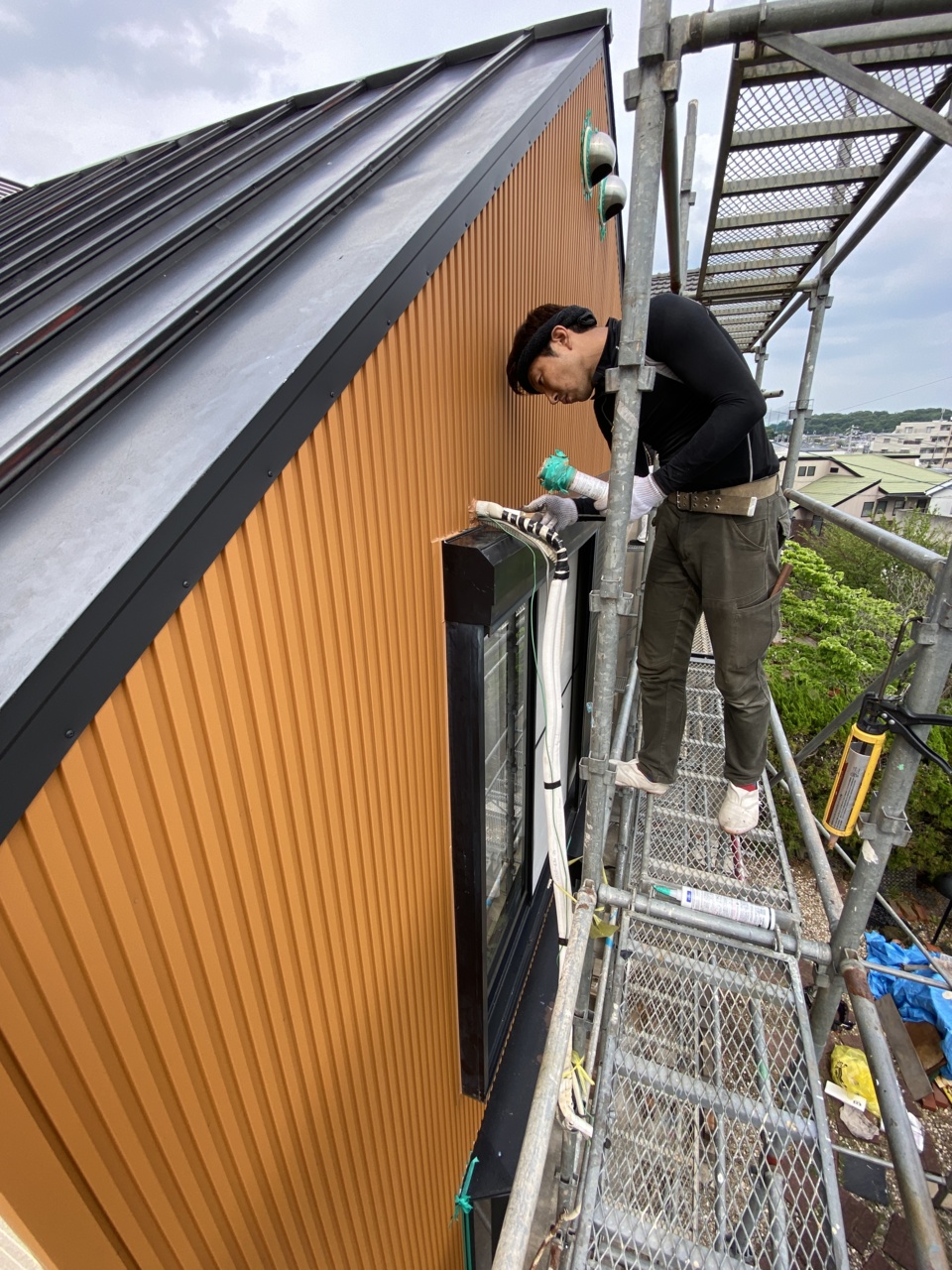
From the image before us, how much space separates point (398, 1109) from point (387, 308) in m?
3.12

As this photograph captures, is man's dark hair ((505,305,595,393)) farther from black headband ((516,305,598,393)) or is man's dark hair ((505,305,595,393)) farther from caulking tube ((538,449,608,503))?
caulking tube ((538,449,608,503))

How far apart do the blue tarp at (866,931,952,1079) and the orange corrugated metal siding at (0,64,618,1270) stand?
795 centimetres

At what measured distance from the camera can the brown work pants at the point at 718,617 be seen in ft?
8.97

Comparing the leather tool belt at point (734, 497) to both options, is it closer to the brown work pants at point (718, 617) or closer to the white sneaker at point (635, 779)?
the brown work pants at point (718, 617)

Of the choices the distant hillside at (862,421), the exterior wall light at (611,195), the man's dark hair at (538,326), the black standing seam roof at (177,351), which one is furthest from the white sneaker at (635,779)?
the distant hillside at (862,421)

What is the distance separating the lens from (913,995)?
8023 mm

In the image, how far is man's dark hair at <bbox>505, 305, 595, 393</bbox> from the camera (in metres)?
2.60

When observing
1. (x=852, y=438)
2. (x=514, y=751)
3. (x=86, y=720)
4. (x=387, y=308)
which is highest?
(x=387, y=308)

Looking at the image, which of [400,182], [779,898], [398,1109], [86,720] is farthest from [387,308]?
[779,898]

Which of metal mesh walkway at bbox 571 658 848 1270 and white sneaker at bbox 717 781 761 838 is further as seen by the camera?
white sneaker at bbox 717 781 761 838

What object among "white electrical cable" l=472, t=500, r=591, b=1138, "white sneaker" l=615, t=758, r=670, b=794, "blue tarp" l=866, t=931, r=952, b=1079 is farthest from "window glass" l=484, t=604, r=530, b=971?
"blue tarp" l=866, t=931, r=952, b=1079

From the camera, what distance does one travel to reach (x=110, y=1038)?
3.77 ft

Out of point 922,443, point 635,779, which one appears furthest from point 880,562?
point 922,443

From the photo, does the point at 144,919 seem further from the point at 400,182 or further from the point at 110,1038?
the point at 400,182
